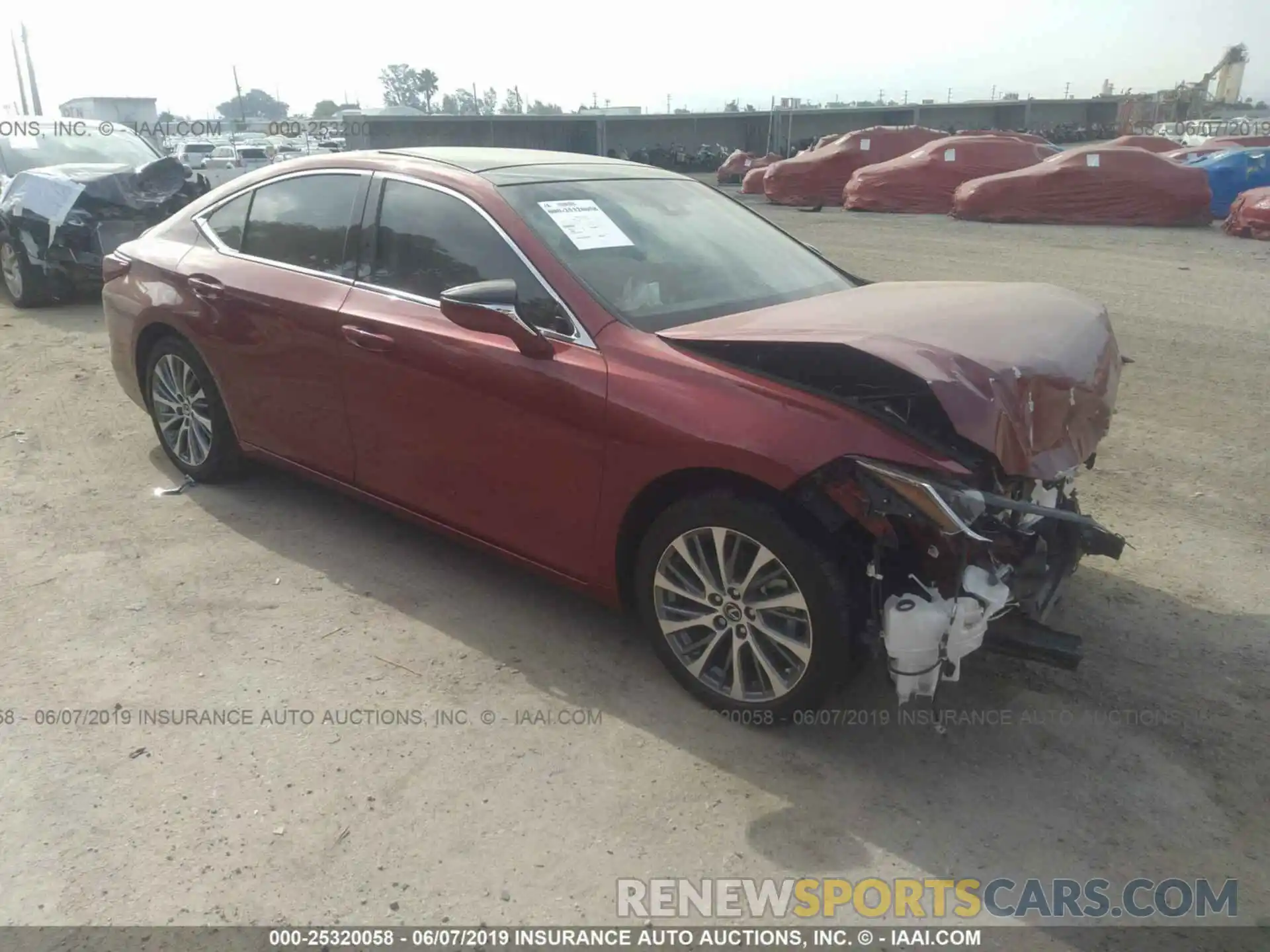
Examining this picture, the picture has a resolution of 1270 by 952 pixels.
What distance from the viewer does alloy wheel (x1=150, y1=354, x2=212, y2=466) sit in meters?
4.83

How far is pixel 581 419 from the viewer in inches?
126

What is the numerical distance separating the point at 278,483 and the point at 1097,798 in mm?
4134

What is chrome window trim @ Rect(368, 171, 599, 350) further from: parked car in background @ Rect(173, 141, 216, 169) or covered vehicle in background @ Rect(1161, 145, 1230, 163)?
parked car in background @ Rect(173, 141, 216, 169)

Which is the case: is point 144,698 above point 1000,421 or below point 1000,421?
below

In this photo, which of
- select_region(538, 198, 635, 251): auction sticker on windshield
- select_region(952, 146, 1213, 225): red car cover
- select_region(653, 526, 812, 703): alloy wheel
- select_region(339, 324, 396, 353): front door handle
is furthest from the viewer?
A: select_region(952, 146, 1213, 225): red car cover

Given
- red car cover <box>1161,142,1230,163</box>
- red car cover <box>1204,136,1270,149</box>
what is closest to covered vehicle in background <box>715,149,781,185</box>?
red car cover <box>1204,136,1270,149</box>

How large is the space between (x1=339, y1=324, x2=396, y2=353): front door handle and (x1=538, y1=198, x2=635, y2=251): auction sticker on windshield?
2.63 feet

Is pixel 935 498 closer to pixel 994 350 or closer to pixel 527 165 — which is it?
pixel 994 350

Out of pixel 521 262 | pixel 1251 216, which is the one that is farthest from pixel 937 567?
pixel 1251 216

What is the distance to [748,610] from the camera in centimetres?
298

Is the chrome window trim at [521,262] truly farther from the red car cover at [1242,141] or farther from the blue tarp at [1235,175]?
the red car cover at [1242,141]

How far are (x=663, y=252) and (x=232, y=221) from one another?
2.36 meters

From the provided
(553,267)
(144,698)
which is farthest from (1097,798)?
(144,698)

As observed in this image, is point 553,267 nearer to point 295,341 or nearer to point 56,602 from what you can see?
point 295,341
